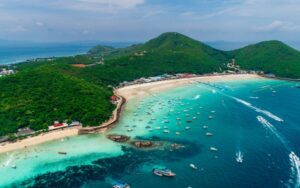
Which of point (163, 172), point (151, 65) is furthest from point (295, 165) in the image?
point (151, 65)

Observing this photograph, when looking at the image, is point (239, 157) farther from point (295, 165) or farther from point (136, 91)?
point (136, 91)

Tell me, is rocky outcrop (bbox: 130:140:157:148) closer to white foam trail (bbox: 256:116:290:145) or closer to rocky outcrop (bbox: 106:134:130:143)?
rocky outcrop (bbox: 106:134:130:143)

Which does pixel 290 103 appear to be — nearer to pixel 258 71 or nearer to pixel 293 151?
pixel 293 151

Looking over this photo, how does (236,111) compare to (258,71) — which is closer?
(236,111)

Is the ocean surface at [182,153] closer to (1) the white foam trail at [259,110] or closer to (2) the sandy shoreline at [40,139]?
(1) the white foam trail at [259,110]

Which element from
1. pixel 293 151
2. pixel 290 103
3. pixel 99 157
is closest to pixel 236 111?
pixel 290 103

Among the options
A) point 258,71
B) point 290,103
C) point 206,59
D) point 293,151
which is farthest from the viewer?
point 206,59

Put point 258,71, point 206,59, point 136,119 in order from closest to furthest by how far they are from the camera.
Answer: point 136,119 → point 258,71 → point 206,59
